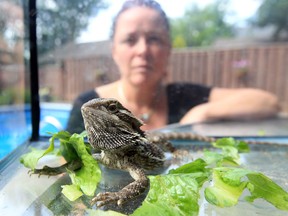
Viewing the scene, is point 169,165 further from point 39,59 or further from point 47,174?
point 39,59

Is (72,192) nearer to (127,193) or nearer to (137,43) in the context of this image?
(127,193)

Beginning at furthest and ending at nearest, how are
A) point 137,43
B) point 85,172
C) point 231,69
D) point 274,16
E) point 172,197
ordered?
point 231,69 < point 274,16 < point 137,43 < point 85,172 < point 172,197

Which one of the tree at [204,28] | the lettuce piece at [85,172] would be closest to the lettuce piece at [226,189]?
the lettuce piece at [85,172]

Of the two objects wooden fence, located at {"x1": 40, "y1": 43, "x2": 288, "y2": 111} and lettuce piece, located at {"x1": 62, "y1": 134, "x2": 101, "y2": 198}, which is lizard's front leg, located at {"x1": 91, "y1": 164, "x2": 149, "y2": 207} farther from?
wooden fence, located at {"x1": 40, "y1": 43, "x2": 288, "y2": 111}

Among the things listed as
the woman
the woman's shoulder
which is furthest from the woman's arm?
the woman's shoulder

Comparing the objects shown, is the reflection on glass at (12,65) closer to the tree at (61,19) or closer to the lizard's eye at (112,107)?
the tree at (61,19)

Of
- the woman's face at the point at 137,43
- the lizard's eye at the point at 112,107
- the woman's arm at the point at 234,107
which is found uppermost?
the woman's face at the point at 137,43

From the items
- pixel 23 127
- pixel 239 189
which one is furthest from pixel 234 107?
pixel 239 189
